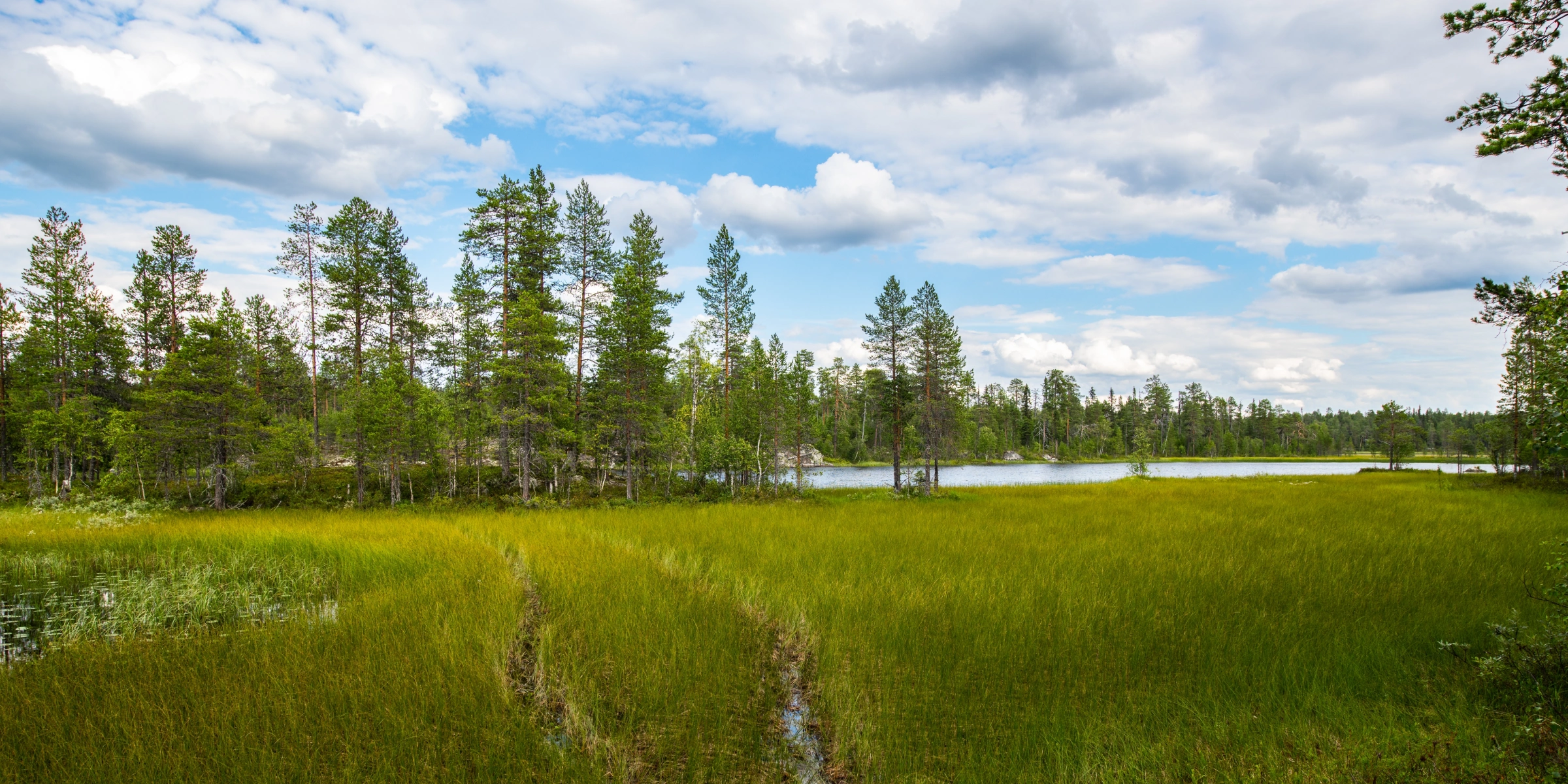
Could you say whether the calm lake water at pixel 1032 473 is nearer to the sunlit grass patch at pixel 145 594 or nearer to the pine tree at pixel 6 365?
the sunlit grass patch at pixel 145 594

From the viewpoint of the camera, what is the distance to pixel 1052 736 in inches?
183

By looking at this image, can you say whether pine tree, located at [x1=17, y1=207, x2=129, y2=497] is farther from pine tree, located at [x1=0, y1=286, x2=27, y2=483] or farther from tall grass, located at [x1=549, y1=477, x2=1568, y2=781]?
tall grass, located at [x1=549, y1=477, x2=1568, y2=781]

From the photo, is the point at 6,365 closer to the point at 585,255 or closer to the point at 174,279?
the point at 174,279

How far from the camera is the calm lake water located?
48031mm

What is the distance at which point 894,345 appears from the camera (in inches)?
1183

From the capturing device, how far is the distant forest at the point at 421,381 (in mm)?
24312

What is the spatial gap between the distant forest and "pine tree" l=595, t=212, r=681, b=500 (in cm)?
11

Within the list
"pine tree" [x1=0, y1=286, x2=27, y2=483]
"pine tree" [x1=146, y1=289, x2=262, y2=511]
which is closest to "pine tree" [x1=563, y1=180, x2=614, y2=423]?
"pine tree" [x1=146, y1=289, x2=262, y2=511]

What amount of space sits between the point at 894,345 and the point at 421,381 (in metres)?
28.0

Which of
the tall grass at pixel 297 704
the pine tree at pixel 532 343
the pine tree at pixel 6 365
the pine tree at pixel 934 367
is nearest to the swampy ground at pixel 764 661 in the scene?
the tall grass at pixel 297 704

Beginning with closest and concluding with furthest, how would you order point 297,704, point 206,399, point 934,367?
point 297,704 → point 206,399 → point 934,367

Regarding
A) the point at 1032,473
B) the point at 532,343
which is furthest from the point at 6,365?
the point at 1032,473

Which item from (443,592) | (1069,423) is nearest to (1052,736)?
(443,592)

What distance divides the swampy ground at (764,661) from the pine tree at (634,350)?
13343 millimetres
